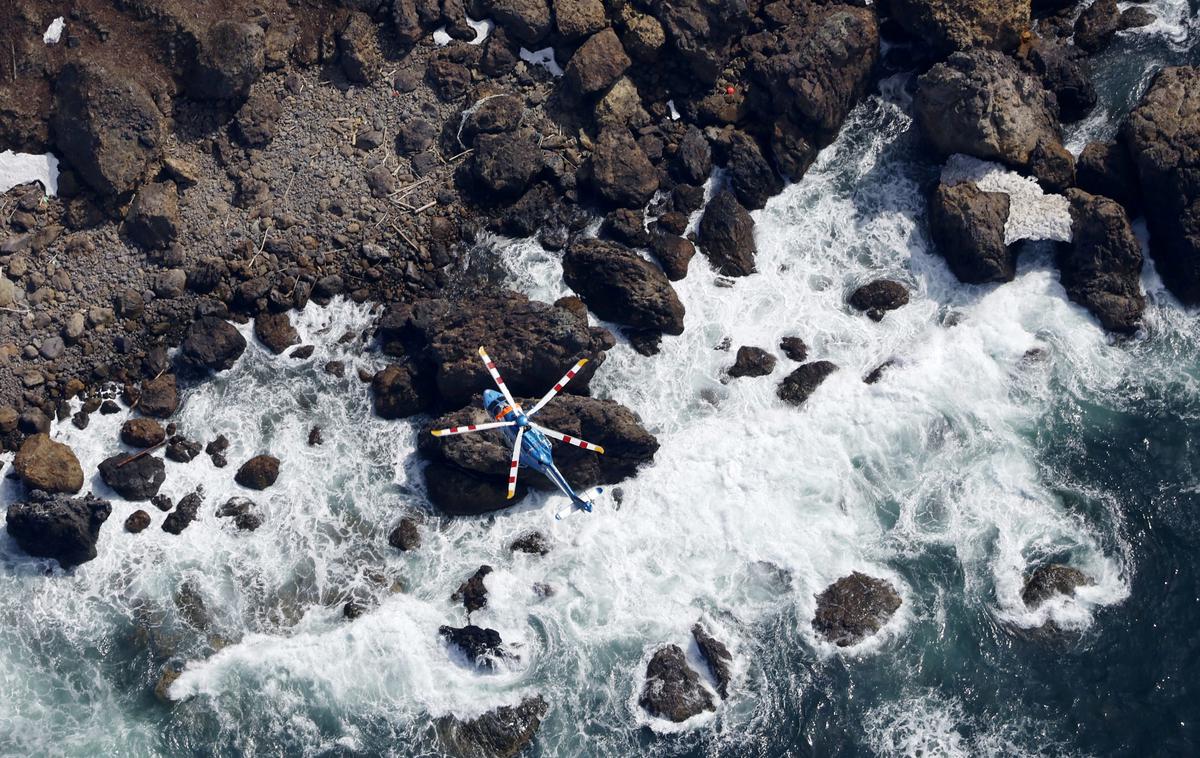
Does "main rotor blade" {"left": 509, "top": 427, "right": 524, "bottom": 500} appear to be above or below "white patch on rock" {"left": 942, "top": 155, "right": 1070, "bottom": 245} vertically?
below

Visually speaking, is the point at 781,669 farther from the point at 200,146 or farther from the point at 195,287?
the point at 200,146

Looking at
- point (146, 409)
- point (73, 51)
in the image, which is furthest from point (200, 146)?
point (146, 409)

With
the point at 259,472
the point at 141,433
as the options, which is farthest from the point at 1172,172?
the point at 141,433

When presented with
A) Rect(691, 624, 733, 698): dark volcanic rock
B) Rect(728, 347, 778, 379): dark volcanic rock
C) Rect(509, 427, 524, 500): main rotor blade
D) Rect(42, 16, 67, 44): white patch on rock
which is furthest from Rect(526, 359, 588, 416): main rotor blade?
Rect(42, 16, 67, 44): white patch on rock

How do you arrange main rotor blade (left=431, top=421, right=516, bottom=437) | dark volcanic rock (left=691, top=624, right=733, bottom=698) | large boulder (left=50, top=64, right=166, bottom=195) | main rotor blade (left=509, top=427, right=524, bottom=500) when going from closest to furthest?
main rotor blade (left=509, top=427, right=524, bottom=500) < main rotor blade (left=431, top=421, right=516, bottom=437) < dark volcanic rock (left=691, top=624, right=733, bottom=698) < large boulder (left=50, top=64, right=166, bottom=195)

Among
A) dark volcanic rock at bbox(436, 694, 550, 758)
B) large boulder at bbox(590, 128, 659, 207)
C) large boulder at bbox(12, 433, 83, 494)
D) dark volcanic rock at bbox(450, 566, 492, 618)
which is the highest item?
large boulder at bbox(590, 128, 659, 207)

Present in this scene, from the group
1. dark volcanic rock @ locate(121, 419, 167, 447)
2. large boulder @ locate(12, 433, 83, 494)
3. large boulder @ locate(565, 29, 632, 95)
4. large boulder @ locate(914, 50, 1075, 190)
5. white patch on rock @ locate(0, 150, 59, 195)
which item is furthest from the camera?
large boulder @ locate(565, 29, 632, 95)

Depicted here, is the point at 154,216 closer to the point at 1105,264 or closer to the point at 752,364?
the point at 752,364

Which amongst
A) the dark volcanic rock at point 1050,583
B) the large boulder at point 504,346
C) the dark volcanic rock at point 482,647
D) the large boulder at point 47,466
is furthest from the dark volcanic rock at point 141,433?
the dark volcanic rock at point 1050,583

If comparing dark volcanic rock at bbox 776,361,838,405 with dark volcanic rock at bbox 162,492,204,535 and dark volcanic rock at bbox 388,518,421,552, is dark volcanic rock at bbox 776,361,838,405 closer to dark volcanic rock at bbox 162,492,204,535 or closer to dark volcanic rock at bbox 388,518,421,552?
dark volcanic rock at bbox 388,518,421,552
